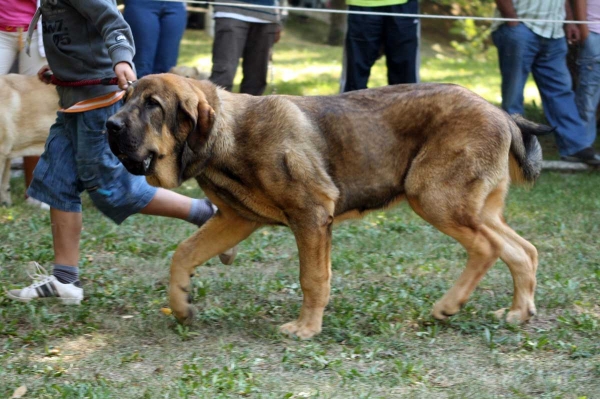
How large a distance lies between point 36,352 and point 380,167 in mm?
2017

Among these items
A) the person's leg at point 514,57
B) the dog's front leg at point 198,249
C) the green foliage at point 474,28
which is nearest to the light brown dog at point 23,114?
the dog's front leg at point 198,249

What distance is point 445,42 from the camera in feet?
68.4

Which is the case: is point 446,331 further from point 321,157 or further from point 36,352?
point 36,352

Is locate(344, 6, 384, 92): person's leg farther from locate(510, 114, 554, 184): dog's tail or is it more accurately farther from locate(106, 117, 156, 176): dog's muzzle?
locate(106, 117, 156, 176): dog's muzzle

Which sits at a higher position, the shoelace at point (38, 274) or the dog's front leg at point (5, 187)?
the shoelace at point (38, 274)

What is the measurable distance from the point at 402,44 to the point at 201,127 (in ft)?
14.6

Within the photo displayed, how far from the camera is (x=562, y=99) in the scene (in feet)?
28.7

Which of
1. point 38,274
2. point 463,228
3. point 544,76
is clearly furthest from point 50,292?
point 544,76

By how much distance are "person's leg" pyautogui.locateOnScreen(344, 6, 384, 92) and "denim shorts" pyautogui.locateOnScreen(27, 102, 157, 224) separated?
12.9 feet

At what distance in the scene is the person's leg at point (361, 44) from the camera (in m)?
8.21

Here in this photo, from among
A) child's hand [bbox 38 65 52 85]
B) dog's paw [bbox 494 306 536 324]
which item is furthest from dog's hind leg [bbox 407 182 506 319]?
child's hand [bbox 38 65 52 85]

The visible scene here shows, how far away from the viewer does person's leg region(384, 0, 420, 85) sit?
8.16 meters

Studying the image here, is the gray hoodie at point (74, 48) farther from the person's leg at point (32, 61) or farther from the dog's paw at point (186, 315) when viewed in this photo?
the person's leg at point (32, 61)

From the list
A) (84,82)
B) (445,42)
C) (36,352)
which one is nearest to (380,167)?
(84,82)
